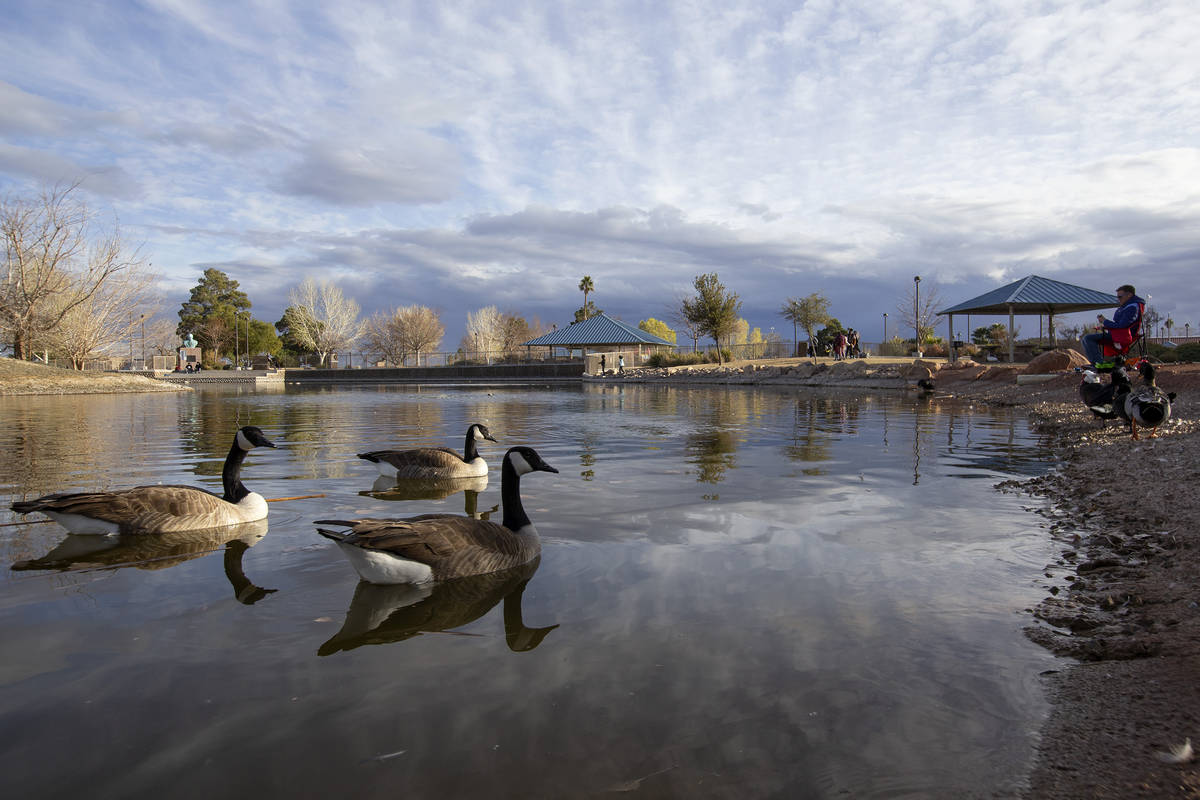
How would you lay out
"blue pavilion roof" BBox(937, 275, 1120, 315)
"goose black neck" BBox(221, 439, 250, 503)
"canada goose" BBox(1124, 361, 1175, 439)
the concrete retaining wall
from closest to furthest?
1. "goose black neck" BBox(221, 439, 250, 503)
2. "canada goose" BBox(1124, 361, 1175, 439)
3. "blue pavilion roof" BBox(937, 275, 1120, 315)
4. the concrete retaining wall

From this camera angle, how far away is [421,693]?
3172 millimetres

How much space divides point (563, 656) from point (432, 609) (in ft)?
3.79

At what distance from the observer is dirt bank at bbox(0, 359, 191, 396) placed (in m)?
31.5

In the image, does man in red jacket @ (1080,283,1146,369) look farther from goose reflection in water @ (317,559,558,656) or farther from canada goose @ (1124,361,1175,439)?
goose reflection in water @ (317,559,558,656)

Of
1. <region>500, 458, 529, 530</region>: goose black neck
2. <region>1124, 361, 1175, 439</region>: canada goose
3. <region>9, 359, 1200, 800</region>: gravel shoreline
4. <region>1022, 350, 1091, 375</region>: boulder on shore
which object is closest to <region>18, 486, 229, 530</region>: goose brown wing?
<region>500, 458, 529, 530</region>: goose black neck

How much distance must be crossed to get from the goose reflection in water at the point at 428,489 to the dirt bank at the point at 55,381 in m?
33.1

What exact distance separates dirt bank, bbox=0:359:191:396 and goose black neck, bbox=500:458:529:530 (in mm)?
36164

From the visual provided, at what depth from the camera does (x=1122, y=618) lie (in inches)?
150

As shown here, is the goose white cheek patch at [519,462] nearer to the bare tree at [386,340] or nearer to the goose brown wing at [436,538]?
the goose brown wing at [436,538]

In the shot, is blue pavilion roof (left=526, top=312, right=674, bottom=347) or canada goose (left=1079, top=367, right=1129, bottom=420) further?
blue pavilion roof (left=526, top=312, right=674, bottom=347)

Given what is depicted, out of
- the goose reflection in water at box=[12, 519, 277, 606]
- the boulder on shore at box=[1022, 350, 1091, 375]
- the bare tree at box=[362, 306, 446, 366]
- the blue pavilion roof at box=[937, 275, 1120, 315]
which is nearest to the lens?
the goose reflection in water at box=[12, 519, 277, 606]

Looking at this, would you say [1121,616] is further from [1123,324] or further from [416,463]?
[1123,324]

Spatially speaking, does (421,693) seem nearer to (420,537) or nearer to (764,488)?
(420,537)

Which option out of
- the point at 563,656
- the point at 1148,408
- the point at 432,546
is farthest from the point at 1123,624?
the point at 1148,408
